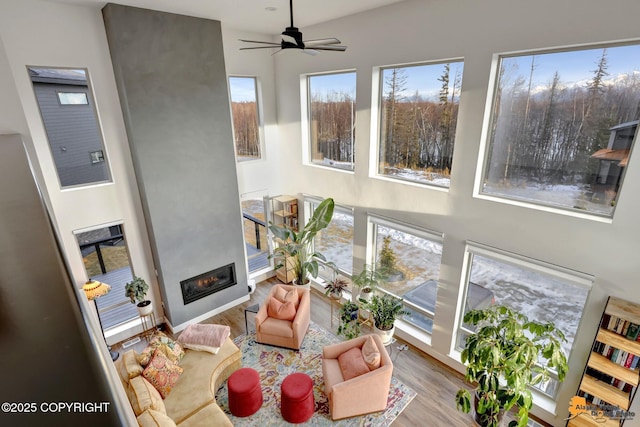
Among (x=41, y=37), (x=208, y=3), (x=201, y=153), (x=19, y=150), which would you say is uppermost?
(x=208, y=3)

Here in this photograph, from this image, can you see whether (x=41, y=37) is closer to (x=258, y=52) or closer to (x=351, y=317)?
(x=258, y=52)

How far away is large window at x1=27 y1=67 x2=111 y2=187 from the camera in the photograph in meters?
5.98

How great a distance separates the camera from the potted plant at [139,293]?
5.82 metres

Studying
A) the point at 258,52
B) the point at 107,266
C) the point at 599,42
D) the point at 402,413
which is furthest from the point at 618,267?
the point at 107,266

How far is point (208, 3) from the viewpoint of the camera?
492cm

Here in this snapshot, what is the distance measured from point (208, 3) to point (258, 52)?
2143mm

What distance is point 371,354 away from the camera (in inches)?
187

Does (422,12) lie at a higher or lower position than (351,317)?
higher

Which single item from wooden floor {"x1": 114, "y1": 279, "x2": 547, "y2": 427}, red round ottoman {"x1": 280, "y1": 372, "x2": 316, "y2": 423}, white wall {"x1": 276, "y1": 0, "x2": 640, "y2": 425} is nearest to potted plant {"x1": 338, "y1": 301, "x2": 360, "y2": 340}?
wooden floor {"x1": 114, "y1": 279, "x2": 547, "y2": 427}

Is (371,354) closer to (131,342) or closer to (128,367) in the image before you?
(128,367)

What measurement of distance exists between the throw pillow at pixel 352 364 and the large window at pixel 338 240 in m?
2.40

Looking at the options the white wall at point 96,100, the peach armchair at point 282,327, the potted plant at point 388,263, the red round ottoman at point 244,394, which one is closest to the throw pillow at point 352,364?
A: the peach armchair at point 282,327

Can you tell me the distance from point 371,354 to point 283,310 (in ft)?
6.42

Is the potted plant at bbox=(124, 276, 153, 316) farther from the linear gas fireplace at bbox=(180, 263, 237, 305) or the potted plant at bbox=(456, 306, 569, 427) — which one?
the potted plant at bbox=(456, 306, 569, 427)
